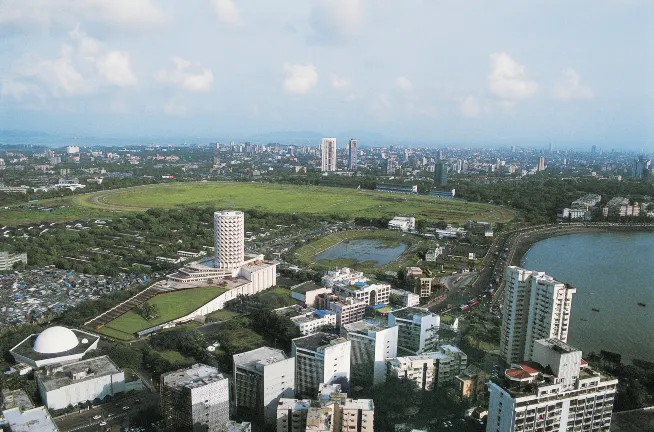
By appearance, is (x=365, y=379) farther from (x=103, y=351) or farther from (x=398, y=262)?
(x=398, y=262)

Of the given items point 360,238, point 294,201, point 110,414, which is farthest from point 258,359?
point 294,201

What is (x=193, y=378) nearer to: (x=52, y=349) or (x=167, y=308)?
(x=52, y=349)

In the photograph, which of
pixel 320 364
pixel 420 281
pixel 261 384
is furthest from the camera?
pixel 420 281

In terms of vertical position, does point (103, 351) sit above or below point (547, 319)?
below

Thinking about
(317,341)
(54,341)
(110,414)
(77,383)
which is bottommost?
(110,414)

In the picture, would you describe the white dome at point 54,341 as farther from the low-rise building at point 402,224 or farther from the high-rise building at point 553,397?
the low-rise building at point 402,224

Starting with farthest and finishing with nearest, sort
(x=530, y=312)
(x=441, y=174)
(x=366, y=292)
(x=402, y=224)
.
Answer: (x=441, y=174), (x=402, y=224), (x=366, y=292), (x=530, y=312)

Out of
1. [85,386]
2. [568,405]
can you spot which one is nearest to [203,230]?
Result: [85,386]
